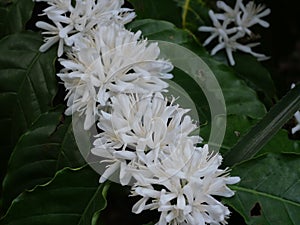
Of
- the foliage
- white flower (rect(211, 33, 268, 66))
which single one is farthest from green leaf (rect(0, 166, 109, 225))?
white flower (rect(211, 33, 268, 66))

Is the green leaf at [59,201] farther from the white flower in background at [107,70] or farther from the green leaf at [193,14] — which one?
the green leaf at [193,14]

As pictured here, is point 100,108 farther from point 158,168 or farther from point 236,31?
point 236,31

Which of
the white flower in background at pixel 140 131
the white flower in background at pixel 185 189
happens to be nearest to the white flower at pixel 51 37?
the white flower in background at pixel 140 131

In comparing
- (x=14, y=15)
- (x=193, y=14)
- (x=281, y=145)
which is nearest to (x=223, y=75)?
Answer: (x=281, y=145)

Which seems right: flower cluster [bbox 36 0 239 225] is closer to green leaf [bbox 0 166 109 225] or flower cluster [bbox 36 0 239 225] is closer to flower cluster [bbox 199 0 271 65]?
green leaf [bbox 0 166 109 225]

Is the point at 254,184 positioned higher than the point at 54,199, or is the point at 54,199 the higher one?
the point at 254,184

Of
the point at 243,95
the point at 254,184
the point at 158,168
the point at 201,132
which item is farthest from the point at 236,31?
the point at 158,168
